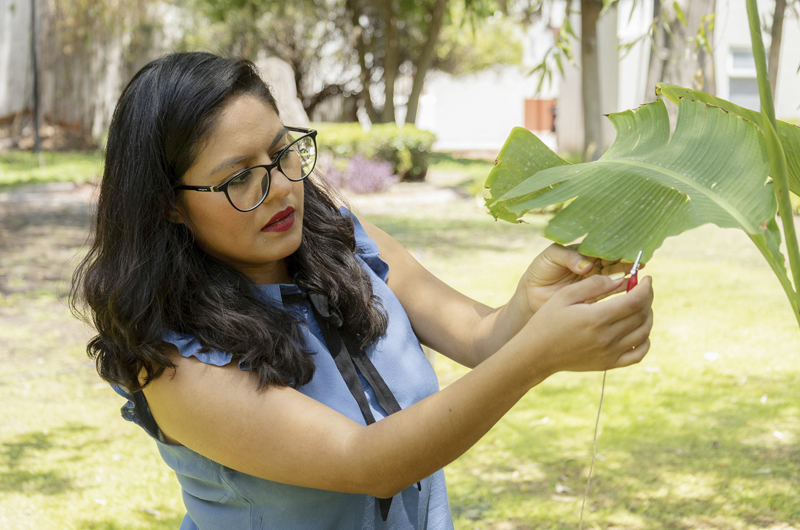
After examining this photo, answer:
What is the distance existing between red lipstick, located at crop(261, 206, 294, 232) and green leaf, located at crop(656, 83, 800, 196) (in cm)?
81

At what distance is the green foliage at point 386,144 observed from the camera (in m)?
12.9

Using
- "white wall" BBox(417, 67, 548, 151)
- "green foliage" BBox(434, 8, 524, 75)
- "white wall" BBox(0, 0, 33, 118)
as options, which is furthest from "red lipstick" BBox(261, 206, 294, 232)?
"white wall" BBox(417, 67, 548, 151)

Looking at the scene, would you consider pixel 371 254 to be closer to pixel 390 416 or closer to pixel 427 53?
pixel 390 416

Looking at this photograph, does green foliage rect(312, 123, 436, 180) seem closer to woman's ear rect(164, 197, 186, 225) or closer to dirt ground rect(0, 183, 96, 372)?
dirt ground rect(0, 183, 96, 372)

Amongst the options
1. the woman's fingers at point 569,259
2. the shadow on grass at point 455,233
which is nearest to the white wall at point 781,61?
the shadow on grass at point 455,233

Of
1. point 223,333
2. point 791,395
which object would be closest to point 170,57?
point 223,333

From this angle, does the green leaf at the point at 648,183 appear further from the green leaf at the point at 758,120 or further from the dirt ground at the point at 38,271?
the dirt ground at the point at 38,271

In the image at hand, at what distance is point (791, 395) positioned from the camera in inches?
167

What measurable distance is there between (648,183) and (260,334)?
799mm

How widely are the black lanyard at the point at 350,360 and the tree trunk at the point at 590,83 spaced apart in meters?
10.2

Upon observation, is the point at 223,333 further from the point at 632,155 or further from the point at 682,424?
the point at 682,424

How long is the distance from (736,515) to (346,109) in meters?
21.1

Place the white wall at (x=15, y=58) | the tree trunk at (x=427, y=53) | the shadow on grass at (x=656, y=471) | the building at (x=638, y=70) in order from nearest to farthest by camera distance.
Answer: the shadow on grass at (x=656, y=471) → the building at (x=638, y=70) → the white wall at (x=15, y=58) → the tree trunk at (x=427, y=53)

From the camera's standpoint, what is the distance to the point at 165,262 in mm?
1541
